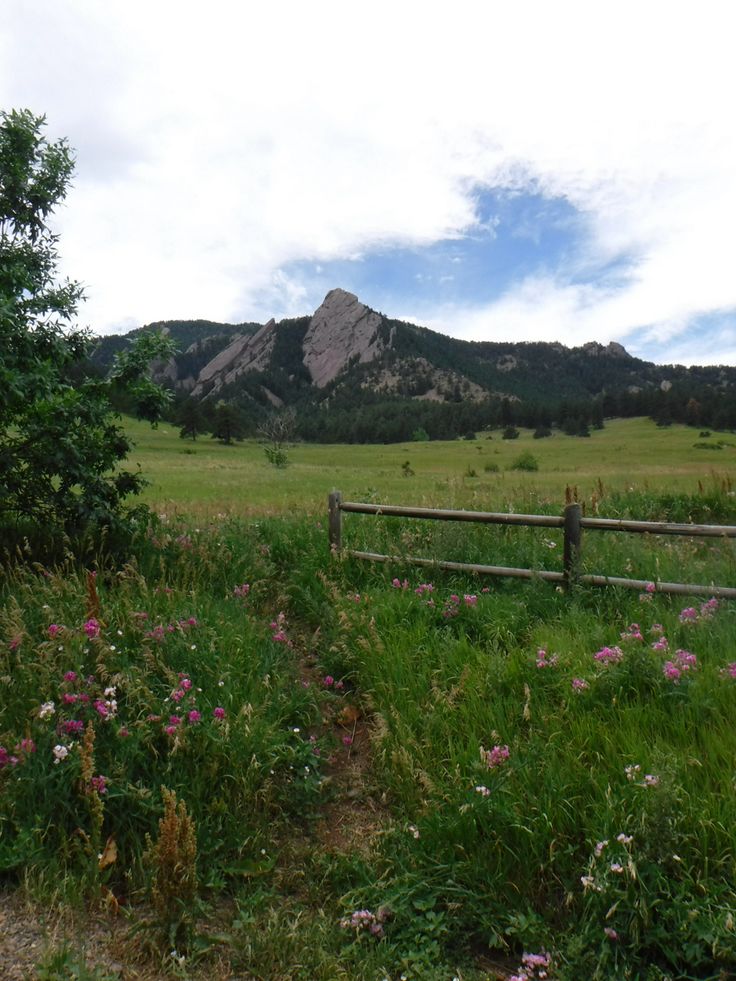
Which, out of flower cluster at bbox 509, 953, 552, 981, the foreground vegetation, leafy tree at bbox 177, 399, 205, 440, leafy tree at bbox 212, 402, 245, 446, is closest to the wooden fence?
the foreground vegetation

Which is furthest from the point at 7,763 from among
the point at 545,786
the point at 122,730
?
the point at 545,786

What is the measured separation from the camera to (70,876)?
3127 mm

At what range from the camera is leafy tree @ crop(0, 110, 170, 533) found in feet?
21.8

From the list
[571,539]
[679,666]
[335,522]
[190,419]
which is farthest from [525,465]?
[190,419]

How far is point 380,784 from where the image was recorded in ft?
13.3

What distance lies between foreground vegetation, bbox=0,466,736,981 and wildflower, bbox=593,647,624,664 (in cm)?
6

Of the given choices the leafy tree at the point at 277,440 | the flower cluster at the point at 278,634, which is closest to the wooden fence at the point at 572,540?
the flower cluster at the point at 278,634

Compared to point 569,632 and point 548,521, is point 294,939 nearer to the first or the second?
point 569,632

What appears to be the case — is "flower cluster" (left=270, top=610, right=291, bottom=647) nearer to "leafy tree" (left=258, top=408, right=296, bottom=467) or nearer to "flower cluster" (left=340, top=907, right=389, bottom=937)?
"flower cluster" (left=340, top=907, right=389, bottom=937)

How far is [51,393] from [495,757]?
5534mm

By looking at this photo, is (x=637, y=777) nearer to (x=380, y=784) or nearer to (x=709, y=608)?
(x=380, y=784)

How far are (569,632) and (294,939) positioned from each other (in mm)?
3207

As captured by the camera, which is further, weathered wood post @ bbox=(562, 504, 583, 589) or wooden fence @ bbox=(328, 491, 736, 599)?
weathered wood post @ bbox=(562, 504, 583, 589)

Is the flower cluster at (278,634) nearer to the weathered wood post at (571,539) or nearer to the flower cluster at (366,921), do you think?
the flower cluster at (366,921)
